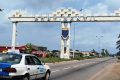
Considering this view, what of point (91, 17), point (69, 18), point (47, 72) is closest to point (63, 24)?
point (69, 18)

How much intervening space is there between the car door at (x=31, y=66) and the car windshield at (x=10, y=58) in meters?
0.43

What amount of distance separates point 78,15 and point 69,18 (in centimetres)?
229

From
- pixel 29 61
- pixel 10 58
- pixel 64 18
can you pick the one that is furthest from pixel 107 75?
pixel 64 18

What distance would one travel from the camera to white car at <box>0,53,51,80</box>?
16.5 metres

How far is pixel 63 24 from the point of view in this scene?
83.2 m

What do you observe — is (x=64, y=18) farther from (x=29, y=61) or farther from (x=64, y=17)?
(x=29, y=61)

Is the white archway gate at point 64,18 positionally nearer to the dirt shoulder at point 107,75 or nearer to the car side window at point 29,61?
the dirt shoulder at point 107,75

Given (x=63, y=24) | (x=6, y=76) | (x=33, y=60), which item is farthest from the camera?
(x=63, y=24)

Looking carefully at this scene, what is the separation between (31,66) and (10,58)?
41.0 inches

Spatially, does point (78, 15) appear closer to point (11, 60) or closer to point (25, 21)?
point (25, 21)

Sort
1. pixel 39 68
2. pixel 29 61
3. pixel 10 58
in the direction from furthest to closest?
pixel 39 68 < pixel 29 61 < pixel 10 58

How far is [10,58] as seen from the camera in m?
17.5

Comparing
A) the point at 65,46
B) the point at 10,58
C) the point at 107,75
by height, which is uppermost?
the point at 65,46

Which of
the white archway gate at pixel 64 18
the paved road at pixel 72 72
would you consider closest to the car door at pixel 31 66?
the paved road at pixel 72 72
